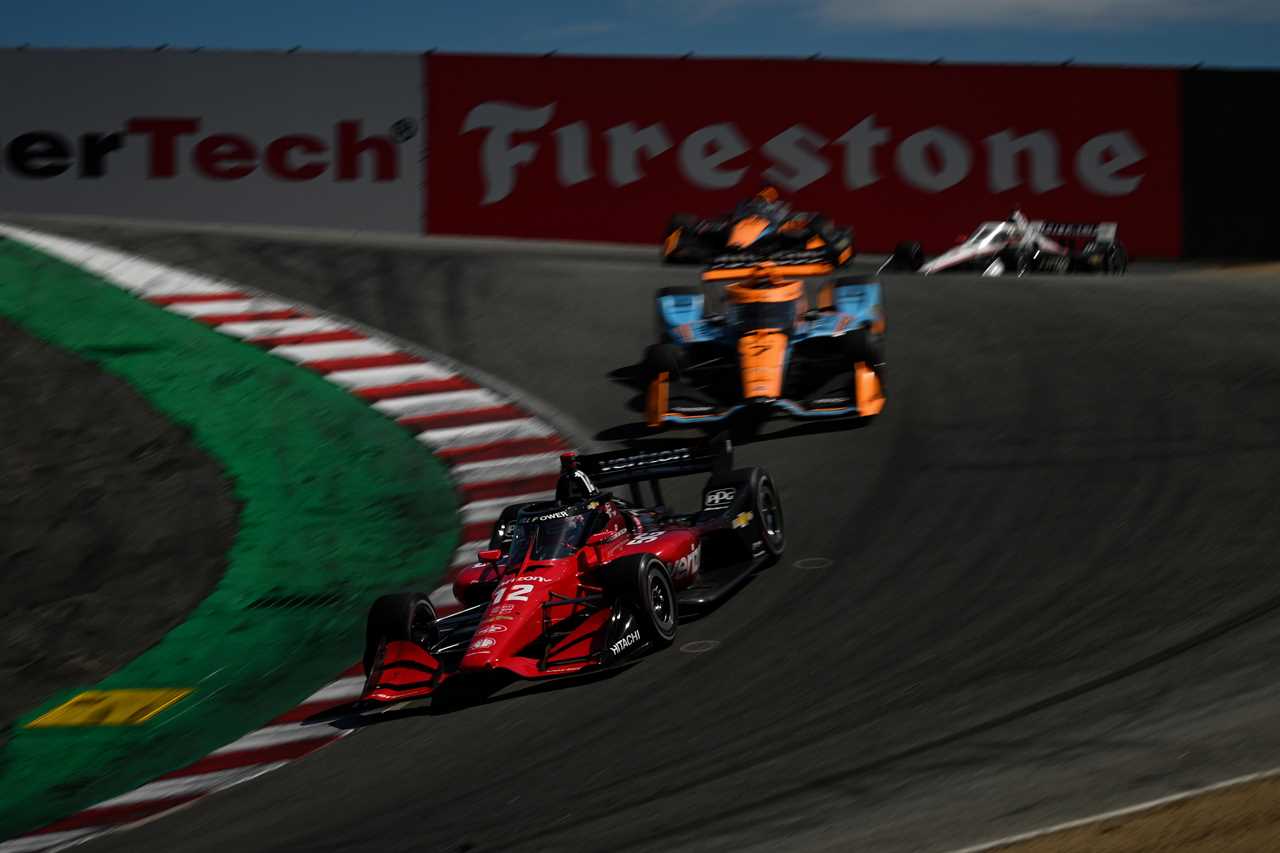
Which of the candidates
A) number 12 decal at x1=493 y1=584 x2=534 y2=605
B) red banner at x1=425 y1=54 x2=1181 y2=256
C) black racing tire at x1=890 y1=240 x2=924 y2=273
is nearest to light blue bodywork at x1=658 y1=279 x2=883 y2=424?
number 12 decal at x1=493 y1=584 x2=534 y2=605

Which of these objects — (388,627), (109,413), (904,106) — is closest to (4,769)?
(388,627)

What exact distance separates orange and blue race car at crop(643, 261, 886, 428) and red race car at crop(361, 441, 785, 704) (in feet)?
10.2

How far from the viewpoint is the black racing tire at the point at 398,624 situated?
9.27 meters

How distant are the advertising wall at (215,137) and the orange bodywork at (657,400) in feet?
34.5

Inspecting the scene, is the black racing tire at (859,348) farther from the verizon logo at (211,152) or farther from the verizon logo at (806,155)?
the verizon logo at (211,152)

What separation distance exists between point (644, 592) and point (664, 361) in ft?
17.4

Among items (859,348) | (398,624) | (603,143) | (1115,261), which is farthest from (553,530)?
(603,143)

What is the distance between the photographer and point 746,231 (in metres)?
15.4

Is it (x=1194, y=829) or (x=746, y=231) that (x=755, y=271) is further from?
(x=1194, y=829)

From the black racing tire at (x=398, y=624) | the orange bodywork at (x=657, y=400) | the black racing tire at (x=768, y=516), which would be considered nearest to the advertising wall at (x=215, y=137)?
the orange bodywork at (x=657, y=400)

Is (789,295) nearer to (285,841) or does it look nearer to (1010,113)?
(285,841)

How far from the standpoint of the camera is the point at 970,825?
5711 mm

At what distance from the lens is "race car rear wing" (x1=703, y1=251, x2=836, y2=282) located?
589 inches

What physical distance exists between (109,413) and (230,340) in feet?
7.52
